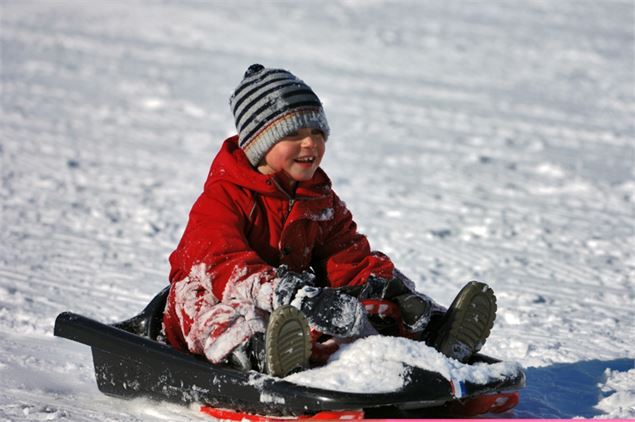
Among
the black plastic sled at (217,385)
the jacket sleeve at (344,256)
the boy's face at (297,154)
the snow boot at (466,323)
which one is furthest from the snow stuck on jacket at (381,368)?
the boy's face at (297,154)

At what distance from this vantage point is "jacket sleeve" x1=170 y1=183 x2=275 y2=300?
3.04 metres

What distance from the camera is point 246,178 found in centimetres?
324

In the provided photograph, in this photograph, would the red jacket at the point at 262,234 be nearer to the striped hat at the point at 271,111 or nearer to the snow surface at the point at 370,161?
the striped hat at the point at 271,111

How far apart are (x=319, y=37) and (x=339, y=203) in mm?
9919

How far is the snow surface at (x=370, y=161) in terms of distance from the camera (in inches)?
155

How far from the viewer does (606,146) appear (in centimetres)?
815

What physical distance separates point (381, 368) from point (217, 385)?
1.64 ft

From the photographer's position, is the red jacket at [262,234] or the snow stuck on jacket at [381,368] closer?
the snow stuck on jacket at [381,368]

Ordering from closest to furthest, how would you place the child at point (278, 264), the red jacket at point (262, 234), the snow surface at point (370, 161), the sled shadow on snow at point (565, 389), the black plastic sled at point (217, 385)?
the black plastic sled at point (217, 385) < the child at point (278, 264) < the red jacket at point (262, 234) < the sled shadow on snow at point (565, 389) < the snow surface at point (370, 161)

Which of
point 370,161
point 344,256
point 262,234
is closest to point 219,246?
point 262,234

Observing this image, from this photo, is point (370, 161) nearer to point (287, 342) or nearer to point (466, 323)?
point (466, 323)

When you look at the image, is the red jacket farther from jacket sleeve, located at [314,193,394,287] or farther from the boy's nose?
the boy's nose

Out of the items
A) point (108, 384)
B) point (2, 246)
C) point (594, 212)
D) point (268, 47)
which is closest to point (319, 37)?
point (268, 47)

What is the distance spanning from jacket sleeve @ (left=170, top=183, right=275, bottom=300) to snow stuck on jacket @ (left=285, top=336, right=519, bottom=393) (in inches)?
13.7
